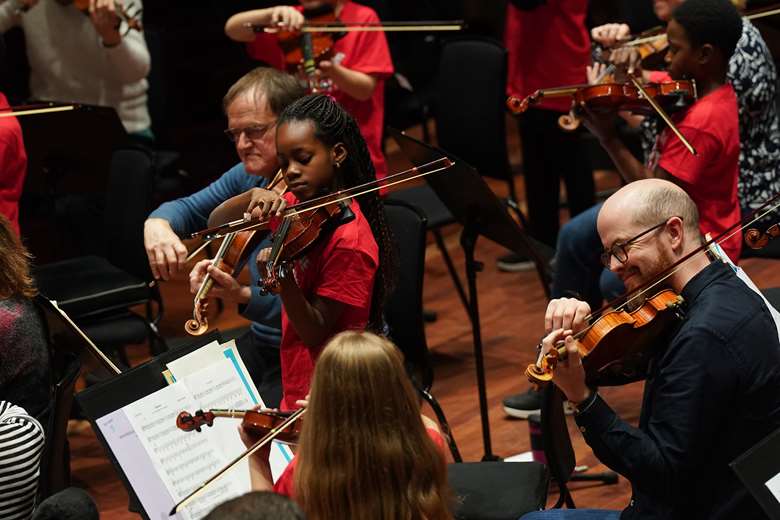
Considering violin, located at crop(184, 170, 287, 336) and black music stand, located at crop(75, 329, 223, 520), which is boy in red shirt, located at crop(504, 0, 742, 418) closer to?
violin, located at crop(184, 170, 287, 336)

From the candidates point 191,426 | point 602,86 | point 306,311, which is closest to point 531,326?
point 602,86

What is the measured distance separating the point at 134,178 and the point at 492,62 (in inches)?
62.4

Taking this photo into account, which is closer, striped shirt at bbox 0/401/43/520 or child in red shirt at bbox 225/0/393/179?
striped shirt at bbox 0/401/43/520

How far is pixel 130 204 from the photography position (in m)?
4.40

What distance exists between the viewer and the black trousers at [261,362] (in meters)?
3.46

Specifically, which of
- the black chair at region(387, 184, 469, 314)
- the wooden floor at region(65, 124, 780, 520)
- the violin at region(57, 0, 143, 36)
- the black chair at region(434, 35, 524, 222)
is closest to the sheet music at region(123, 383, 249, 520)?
the wooden floor at region(65, 124, 780, 520)

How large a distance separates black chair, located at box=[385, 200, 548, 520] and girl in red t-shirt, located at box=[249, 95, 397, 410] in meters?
0.47

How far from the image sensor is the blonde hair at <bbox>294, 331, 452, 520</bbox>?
207 cm

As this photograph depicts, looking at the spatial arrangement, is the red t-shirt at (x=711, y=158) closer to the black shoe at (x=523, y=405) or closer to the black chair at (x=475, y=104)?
the black shoe at (x=523, y=405)

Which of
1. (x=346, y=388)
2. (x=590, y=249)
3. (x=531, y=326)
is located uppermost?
(x=346, y=388)

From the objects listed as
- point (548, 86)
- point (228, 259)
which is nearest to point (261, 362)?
point (228, 259)

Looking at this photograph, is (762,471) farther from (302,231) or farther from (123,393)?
(123,393)

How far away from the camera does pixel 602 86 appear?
369 centimetres

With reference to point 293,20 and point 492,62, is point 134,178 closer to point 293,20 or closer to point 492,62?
point 293,20
